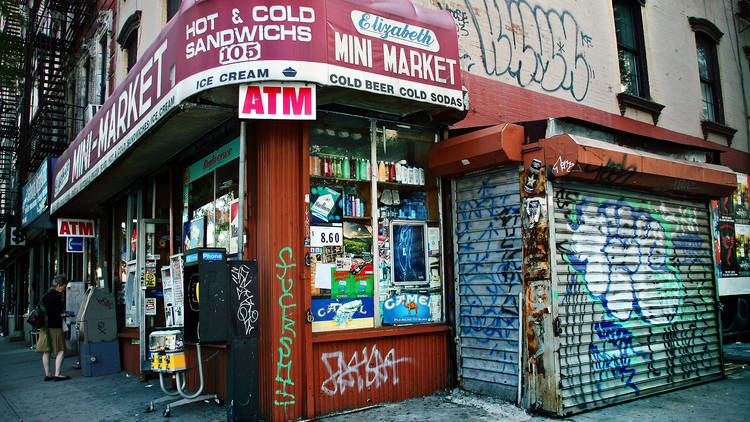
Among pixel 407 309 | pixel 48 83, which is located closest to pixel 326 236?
pixel 407 309

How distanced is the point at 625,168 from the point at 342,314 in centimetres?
383

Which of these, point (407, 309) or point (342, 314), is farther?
point (407, 309)

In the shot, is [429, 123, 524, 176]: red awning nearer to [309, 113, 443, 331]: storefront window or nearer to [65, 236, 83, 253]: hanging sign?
[309, 113, 443, 331]: storefront window

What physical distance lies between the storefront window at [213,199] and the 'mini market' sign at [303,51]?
43.7 inches

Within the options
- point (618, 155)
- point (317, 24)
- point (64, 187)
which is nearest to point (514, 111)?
point (618, 155)

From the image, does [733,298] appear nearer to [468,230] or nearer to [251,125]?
[468,230]

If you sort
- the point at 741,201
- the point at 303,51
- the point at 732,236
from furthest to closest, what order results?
the point at 741,201
the point at 732,236
the point at 303,51

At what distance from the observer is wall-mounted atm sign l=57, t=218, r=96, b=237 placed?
12.6 metres

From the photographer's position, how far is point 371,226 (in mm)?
6855

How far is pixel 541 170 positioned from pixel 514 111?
10.0ft

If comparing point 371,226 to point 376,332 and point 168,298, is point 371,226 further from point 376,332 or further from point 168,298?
point 168,298

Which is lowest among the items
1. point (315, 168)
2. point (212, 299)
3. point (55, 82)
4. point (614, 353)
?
point (614, 353)

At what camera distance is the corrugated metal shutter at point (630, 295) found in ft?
20.0

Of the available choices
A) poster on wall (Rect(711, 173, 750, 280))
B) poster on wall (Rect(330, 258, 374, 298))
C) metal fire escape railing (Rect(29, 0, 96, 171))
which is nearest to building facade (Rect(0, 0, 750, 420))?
poster on wall (Rect(330, 258, 374, 298))
